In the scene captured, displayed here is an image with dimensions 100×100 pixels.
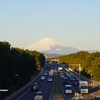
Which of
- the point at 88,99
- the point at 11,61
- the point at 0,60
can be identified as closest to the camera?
the point at 88,99

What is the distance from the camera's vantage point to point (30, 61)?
358ft

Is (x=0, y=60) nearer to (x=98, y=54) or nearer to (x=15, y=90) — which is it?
(x=15, y=90)

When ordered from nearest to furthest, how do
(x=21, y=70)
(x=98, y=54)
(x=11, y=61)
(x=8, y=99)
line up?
(x=8, y=99), (x=11, y=61), (x=21, y=70), (x=98, y=54)

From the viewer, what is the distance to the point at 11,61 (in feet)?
226

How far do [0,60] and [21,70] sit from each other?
30341 mm

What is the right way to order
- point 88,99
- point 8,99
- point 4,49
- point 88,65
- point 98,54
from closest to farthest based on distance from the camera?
point 8,99
point 88,99
point 4,49
point 88,65
point 98,54

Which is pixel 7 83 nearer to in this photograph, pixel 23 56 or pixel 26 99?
pixel 26 99

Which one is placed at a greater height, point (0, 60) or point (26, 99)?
point (0, 60)

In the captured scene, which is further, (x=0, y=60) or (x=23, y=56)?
(x=23, y=56)

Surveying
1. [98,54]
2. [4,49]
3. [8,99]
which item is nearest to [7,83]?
[4,49]

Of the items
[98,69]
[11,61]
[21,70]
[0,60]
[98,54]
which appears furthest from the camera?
[98,54]

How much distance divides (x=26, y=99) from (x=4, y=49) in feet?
48.2

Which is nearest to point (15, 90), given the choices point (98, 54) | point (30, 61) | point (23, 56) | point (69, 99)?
point (69, 99)

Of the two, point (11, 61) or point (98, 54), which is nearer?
point (11, 61)
